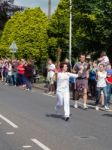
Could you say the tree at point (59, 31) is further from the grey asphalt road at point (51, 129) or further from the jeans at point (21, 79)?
the grey asphalt road at point (51, 129)

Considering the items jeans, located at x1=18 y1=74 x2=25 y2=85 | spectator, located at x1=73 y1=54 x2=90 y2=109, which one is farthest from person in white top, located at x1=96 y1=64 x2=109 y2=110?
jeans, located at x1=18 y1=74 x2=25 y2=85

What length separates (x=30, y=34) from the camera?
195 feet

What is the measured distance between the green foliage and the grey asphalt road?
38.5 metres

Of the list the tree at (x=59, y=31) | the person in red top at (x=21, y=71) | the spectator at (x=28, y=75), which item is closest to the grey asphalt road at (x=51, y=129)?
the spectator at (x=28, y=75)

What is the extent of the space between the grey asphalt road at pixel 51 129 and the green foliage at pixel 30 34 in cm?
3854

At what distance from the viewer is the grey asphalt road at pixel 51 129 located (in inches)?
452

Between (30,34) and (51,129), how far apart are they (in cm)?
4613

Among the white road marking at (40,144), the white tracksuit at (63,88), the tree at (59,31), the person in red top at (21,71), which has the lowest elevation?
the white road marking at (40,144)

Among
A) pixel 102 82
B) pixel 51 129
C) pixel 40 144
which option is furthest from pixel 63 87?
pixel 40 144

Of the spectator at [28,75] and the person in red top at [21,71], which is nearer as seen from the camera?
the spectator at [28,75]

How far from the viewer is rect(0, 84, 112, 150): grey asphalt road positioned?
1148cm

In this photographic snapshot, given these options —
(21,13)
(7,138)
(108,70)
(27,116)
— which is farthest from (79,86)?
(21,13)

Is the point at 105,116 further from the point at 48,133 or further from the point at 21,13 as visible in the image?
the point at 21,13

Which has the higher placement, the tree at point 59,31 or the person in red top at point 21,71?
the tree at point 59,31
